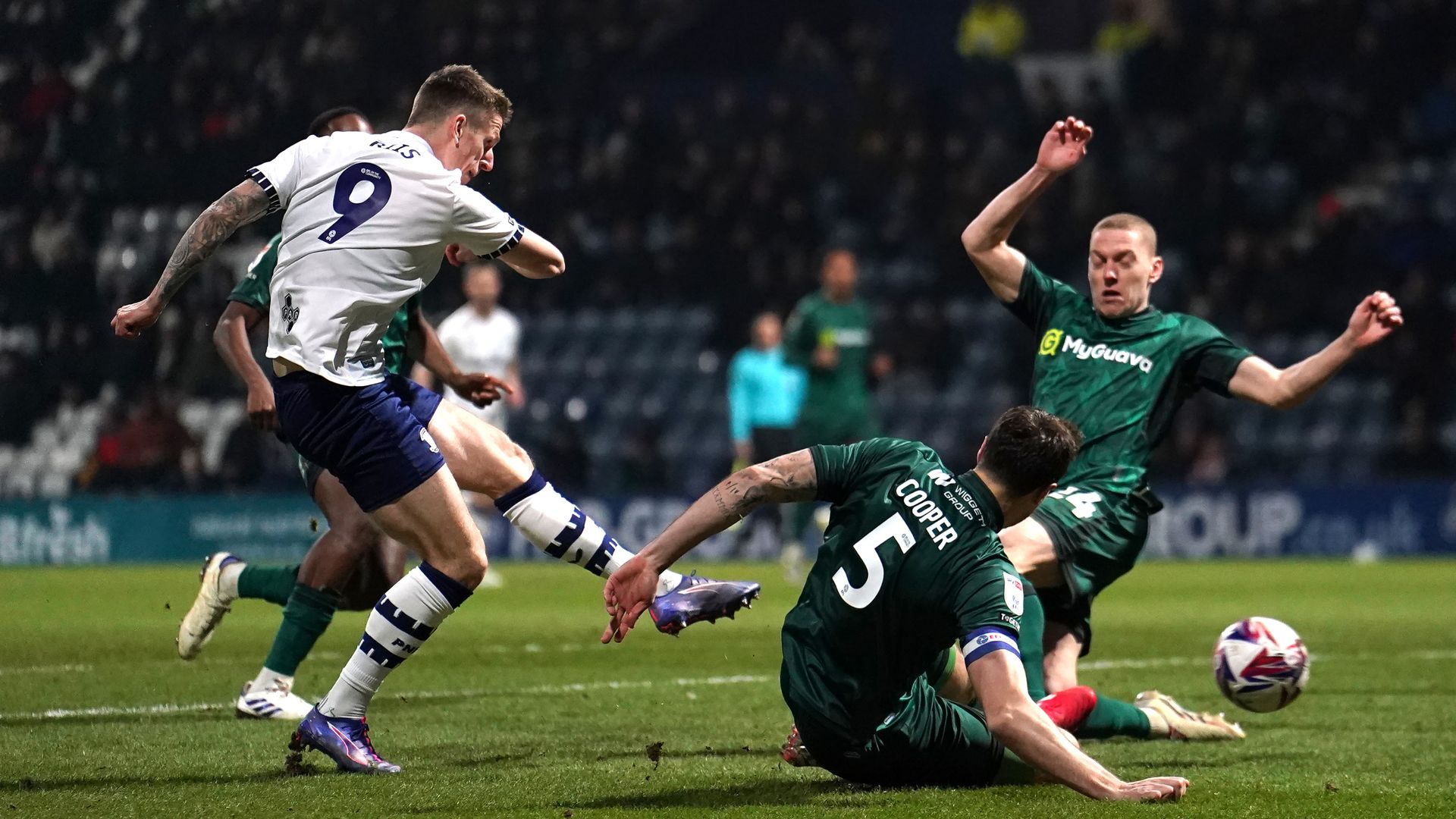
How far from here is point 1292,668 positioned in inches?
259

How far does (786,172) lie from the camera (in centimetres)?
2281

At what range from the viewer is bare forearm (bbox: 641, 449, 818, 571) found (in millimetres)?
4777

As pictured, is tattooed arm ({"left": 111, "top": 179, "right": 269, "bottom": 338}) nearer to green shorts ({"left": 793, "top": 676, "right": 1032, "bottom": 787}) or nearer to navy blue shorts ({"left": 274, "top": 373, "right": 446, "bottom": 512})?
navy blue shorts ({"left": 274, "top": 373, "right": 446, "bottom": 512})

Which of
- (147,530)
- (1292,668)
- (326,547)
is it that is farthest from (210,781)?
(147,530)

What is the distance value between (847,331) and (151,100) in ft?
22.5

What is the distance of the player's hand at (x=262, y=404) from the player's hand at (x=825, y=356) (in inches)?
340

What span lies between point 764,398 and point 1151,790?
41.8 feet

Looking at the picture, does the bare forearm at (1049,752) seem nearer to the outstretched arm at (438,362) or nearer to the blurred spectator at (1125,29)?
the outstretched arm at (438,362)

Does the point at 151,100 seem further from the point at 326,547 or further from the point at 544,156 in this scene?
the point at 326,547

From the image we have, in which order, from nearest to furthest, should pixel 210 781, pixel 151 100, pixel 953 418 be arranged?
pixel 210 781 → pixel 151 100 → pixel 953 418

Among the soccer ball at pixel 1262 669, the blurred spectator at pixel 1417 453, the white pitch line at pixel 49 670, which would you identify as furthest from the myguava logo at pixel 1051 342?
the blurred spectator at pixel 1417 453

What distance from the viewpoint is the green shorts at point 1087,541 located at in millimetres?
6582

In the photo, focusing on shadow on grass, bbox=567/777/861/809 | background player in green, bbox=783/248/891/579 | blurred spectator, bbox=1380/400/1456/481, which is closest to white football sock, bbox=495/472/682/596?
shadow on grass, bbox=567/777/861/809

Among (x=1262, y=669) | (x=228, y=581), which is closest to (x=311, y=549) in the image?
(x=228, y=581)
